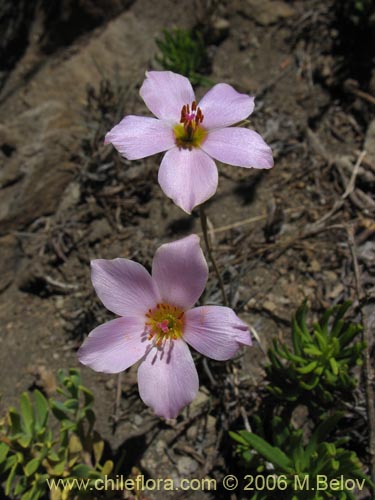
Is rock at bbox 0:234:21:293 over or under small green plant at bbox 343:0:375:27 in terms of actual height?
under

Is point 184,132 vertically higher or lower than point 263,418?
higher

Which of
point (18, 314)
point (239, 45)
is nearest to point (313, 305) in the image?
point (18, 314)

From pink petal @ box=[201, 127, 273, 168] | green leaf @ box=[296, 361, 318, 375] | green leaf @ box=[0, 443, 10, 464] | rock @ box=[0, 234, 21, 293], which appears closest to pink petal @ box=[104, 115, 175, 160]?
pink petal @ box=[201, 127, 273, 168]

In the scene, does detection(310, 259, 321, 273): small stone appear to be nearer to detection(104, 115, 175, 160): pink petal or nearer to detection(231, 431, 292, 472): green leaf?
detection(231, 431, 292, 472): green leaf

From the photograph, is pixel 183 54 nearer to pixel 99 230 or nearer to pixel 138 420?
pixel 99 230

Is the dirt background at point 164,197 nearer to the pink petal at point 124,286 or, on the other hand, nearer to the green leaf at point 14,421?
the green leaf at point 14,421

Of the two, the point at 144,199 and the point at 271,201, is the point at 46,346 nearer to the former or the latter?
the point at 144,199

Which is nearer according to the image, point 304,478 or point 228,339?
point 228,339
